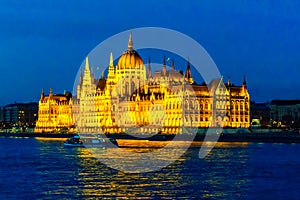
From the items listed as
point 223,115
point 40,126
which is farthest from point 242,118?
point 40,126

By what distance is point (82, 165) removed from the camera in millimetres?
41844

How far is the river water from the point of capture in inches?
1088

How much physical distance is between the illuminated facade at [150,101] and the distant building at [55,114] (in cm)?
337

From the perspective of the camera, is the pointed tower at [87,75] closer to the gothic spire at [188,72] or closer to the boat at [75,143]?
the gothic spire at [188,72]

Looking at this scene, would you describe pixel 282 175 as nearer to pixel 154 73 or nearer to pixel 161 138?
pixel 161 138

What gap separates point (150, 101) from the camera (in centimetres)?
11138

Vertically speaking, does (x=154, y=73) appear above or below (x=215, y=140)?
above

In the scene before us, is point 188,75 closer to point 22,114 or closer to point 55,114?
point 55,114

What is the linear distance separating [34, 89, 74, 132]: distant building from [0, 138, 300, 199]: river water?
9227cm

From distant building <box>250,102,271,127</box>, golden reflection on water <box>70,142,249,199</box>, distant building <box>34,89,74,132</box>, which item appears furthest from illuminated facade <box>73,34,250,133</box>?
golden reflection on water <box>70,142,249,199</box>

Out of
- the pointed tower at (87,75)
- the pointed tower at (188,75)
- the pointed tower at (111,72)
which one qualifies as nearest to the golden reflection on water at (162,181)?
the pointed tower at (188,75)

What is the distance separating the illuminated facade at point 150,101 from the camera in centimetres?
10212

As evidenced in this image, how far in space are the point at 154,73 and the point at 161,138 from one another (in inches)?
1144

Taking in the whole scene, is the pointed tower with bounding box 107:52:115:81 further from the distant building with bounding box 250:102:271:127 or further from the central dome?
the distant building with bounding box 250:102:271:127
